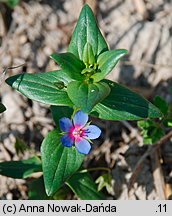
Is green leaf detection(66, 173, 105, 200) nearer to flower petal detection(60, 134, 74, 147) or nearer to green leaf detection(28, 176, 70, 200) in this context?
green leaf detection(28, 176, 70, 200)

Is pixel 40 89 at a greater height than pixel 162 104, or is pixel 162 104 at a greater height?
pixel 40 89

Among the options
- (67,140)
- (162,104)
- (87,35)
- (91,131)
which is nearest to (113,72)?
(162,104)

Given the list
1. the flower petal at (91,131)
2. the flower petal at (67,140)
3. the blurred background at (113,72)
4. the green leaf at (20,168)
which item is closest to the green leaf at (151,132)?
the blurred background at (113,72)

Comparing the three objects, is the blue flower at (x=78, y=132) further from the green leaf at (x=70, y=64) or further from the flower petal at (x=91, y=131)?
the green leaf at (x=70, y=64)

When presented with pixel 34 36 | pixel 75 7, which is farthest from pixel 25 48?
pixel 75 7

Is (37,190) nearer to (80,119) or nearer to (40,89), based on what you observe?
(80,119)

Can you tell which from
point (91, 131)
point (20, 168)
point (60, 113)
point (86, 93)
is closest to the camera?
point (86, 93)

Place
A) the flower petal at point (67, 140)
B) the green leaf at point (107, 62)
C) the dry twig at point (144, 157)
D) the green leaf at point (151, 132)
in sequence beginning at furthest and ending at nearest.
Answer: the dry twig at point (144, 157)
the green leaf at point (151, 132)
the flower petal at point (67, 140)
the green leaf at point (107, 62)
